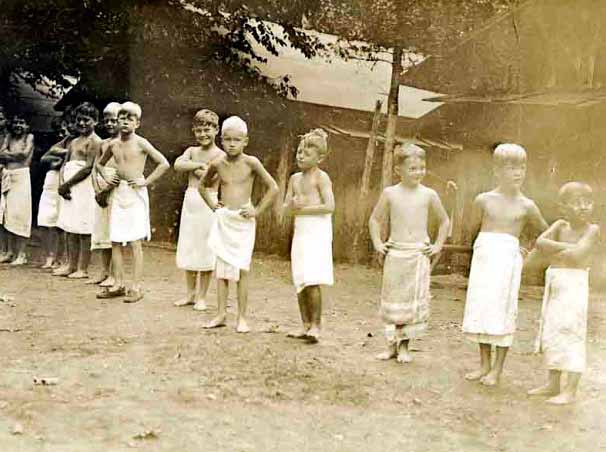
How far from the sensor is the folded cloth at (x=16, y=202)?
10211 mm

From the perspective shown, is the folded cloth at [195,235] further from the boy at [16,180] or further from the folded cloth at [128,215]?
the boy at [16,180]

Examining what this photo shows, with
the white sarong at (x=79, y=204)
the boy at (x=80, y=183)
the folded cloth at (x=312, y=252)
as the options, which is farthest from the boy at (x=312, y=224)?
the white sarong at (x=79, y=204)

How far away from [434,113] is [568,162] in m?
4.16

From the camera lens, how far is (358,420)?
4211 millimetres

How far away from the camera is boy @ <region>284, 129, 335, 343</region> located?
20.3 ft

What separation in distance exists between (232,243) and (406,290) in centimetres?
153

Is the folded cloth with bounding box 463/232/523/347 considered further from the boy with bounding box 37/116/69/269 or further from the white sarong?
the boy with bounding box 37/116/69/269

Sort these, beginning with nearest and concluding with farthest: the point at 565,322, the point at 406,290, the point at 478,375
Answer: the point at 565,322
the point at 478,375
the point at 406,290

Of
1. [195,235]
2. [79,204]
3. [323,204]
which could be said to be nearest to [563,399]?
[323,204]

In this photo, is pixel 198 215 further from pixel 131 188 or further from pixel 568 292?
pixel 568 292

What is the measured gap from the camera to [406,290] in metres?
5.62

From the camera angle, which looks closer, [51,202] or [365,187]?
[51,202]

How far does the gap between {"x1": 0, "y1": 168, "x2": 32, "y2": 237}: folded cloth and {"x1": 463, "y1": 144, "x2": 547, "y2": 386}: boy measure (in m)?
6.65

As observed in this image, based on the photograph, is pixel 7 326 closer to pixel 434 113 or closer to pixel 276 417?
pixel 276 417
